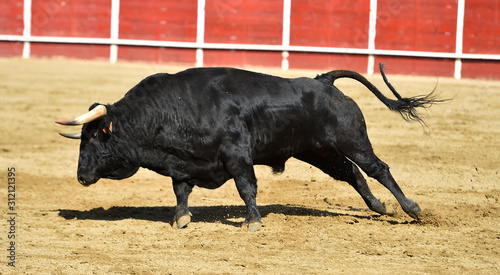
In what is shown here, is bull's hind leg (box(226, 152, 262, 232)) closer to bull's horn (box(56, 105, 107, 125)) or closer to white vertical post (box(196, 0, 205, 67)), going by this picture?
bull's horn (box(56, 105, 107, 125))

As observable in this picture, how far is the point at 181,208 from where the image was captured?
5.18 meters

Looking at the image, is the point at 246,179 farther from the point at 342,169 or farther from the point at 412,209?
the point at 412,209

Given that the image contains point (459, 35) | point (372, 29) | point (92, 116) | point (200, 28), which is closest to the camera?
point (92, 116)

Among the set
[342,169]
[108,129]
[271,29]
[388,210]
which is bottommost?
[388,210]

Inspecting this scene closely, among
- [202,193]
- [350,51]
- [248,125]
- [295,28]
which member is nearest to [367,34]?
[350,51]

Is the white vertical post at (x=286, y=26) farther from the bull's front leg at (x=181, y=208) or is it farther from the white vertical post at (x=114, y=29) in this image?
the bull's front leg at (x=181, y=208)

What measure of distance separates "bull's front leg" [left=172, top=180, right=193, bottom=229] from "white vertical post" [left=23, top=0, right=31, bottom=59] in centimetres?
810

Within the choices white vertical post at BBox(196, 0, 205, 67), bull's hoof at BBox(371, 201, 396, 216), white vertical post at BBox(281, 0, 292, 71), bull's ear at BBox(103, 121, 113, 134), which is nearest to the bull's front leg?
bull's ear at BBox(103, 121, 113, 134)

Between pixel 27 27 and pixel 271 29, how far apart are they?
400cm

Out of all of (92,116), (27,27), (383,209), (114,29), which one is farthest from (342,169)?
(27,27)

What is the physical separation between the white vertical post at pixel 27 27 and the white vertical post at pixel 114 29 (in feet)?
4.41

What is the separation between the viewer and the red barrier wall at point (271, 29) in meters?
11.6

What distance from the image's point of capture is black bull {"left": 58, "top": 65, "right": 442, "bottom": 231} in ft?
16.4

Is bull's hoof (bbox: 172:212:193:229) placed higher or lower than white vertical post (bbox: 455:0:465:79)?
lower
